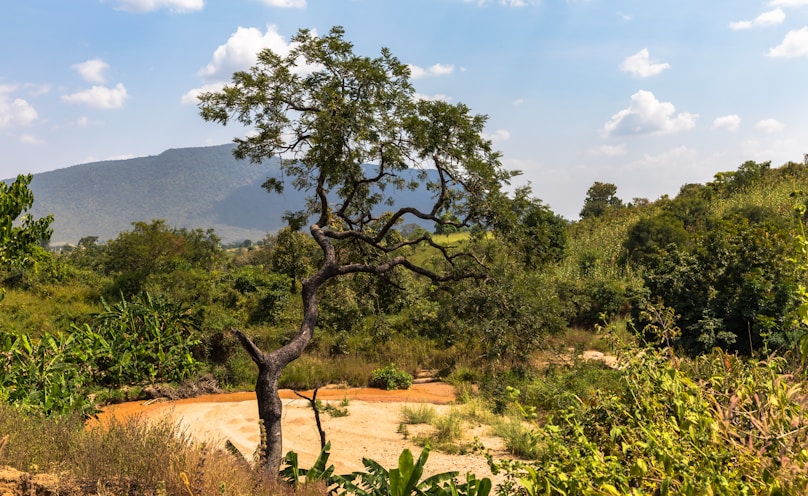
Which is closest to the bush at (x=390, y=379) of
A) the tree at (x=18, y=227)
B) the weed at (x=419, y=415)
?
the weed at (x=419, y=415)

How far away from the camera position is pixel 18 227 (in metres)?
6.80

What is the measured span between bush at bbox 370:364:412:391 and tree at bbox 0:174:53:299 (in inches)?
280

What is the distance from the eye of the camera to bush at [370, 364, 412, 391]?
11494 mm

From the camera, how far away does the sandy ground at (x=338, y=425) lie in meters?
6.74

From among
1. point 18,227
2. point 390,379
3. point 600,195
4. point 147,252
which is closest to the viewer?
Answer: point 18,227

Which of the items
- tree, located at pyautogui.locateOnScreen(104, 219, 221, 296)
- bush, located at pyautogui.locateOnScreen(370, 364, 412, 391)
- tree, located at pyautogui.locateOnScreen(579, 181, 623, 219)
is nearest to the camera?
bush, located at pyautogui.locateOnScreen(370, 364, 412, 391)

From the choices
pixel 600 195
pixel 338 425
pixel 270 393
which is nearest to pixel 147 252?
pixel 338 425

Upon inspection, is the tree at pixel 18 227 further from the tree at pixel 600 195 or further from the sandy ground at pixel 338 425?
the tree at pixel 600 195

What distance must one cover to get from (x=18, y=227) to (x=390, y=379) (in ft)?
24.7

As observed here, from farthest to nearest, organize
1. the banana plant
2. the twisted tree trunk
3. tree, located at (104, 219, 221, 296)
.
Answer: tree, located at (104, 219, 221, 296), the twisted tree trunk, the banana plant

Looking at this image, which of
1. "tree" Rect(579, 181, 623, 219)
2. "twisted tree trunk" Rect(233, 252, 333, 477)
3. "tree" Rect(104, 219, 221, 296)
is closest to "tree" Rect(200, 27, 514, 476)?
"twisted tree trunk" Rect(233, 252, 333, 477)

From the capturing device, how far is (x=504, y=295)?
714 centimetres

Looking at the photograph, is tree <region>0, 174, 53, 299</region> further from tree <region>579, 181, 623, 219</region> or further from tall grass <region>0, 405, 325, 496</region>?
tree <region>579, 181, 623, 219</region>

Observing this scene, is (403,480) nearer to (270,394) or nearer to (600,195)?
(270,394)
